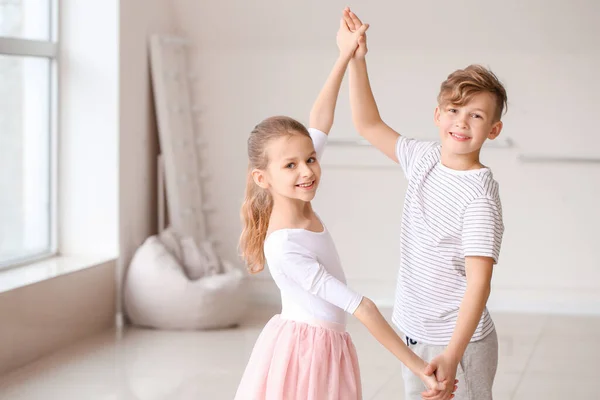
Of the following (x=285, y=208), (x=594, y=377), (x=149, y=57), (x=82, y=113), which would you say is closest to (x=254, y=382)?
(x=285, y=208)

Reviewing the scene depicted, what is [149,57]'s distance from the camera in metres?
4.93

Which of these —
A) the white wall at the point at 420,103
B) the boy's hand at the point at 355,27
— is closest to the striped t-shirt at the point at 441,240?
the boy's hand at the point at 355,27

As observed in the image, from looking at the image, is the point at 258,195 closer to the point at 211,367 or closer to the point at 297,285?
the point at 297,285

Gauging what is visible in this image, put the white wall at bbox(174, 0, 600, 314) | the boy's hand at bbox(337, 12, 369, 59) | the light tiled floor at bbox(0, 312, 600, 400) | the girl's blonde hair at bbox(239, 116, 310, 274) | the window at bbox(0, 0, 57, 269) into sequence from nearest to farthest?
the girl's blonde hair at bbox(239, 116, 310, 274), the boy's hand at bbox(337, 12, 369, 59), the light tiled floor at bbox(0, 312, 600, 400), the window at bbox(0, 0, 57, 269), the white wall at bbox(174, 0, 600, 314)

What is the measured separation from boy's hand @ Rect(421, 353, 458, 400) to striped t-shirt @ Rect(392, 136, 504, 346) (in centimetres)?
12

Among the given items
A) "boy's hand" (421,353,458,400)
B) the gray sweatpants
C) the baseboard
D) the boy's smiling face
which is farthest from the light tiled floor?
the boy's smiling face

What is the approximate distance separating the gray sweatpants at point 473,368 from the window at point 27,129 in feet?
8.72

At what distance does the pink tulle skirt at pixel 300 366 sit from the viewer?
6.03ft

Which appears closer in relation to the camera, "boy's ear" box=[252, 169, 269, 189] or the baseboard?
"boy's ear" box=[252, 169, 269, 189]

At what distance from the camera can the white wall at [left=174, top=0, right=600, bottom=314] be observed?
502 cm

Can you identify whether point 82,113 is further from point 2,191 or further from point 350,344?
point 350,344

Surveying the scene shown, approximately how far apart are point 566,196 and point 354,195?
1.15m

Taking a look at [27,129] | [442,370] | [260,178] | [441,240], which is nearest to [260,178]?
[260,178]

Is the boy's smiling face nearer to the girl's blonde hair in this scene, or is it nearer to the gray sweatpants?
the girl's blonde hair
